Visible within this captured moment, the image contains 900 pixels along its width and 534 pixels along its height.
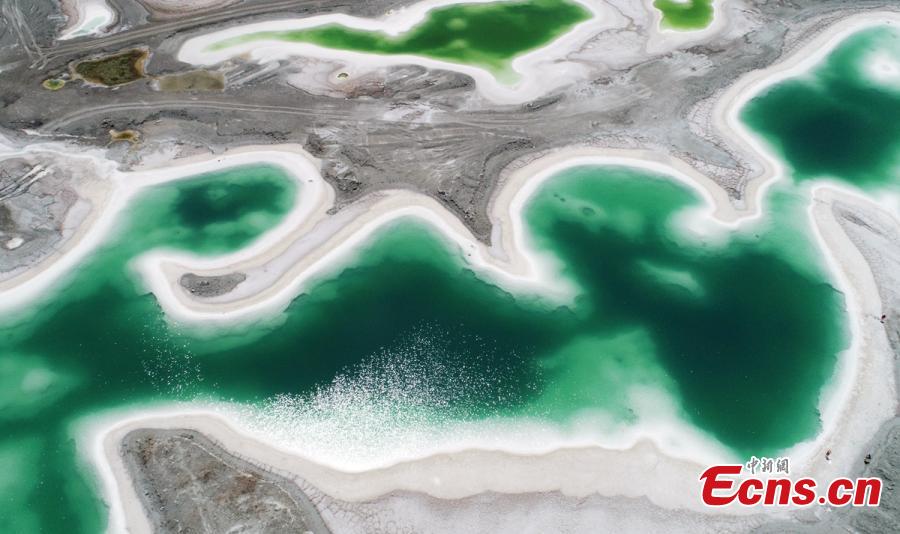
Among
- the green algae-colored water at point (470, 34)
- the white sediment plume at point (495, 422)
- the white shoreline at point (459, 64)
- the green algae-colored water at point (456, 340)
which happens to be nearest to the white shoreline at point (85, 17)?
the white shoreline at point (459, 64)

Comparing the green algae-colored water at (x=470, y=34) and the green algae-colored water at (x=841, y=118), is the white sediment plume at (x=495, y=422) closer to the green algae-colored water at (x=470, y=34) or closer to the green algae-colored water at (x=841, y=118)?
the green algae-colored water at (x=841, y=118)

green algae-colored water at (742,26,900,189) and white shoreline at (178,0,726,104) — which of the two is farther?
white shoreline at (178,0,726,104)

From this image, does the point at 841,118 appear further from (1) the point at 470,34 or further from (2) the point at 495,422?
(2) the point at 495,422

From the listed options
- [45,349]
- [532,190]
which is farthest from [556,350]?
[45,349]

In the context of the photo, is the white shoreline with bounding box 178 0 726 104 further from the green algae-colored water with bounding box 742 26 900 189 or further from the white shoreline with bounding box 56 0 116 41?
the green algae-colored water with bounding box 742 26 900 189

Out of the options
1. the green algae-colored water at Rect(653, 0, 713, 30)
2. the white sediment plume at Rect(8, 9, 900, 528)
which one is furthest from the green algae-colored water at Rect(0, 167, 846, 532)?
the green algae-colored water at Rect(653, 0, 713, 30)

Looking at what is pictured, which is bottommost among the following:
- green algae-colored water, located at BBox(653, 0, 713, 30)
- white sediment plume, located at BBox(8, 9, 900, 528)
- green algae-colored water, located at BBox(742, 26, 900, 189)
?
white sediment plume, located at BBox(8, 9, 900, 528)

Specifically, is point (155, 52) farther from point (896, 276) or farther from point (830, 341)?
point (896, 276)
